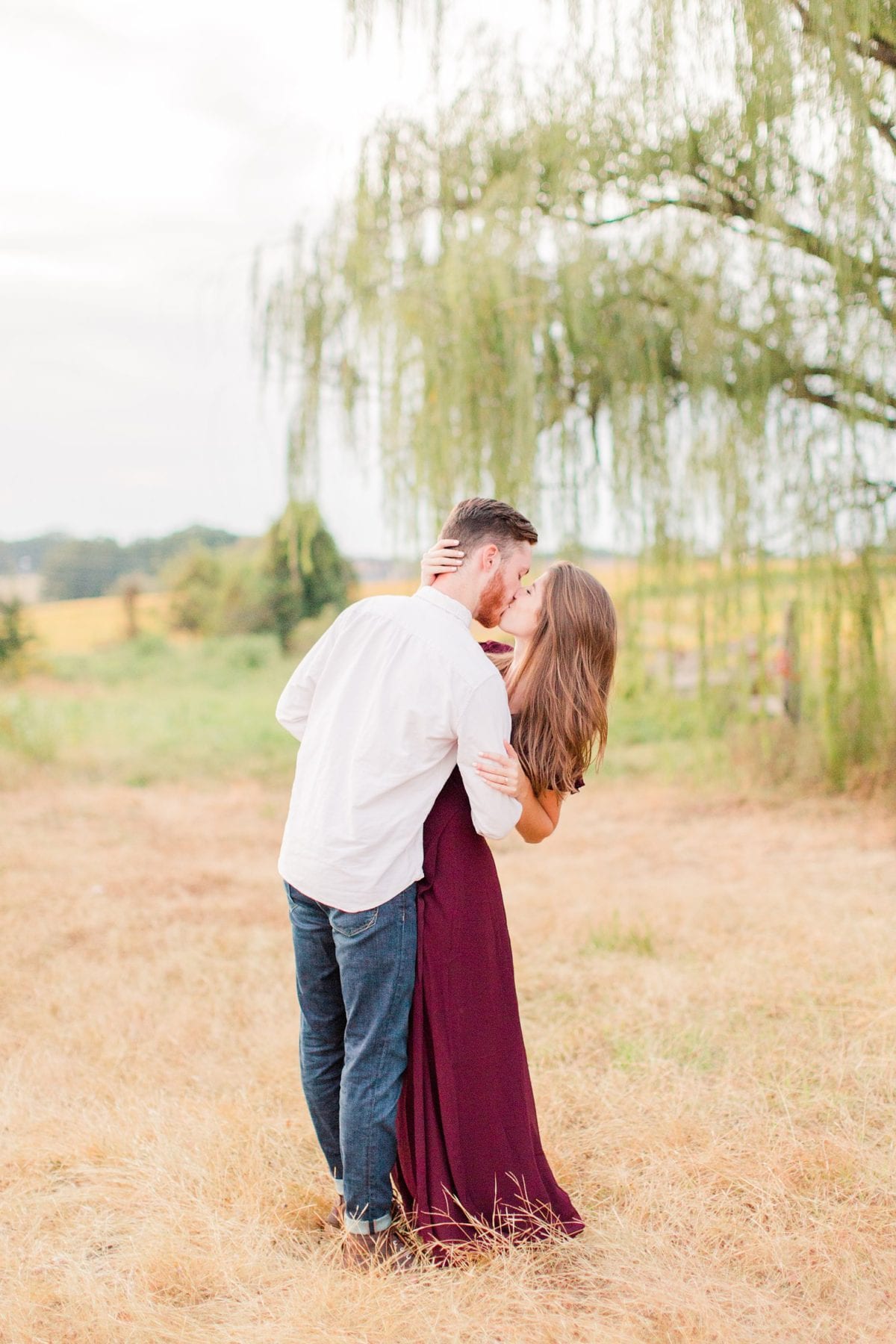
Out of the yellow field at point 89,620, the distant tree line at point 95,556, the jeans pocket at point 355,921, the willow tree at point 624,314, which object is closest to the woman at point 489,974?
the jeans pocket at point 355,921

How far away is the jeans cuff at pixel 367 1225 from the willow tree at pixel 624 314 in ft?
13.0

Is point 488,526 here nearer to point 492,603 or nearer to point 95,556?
point 492,603

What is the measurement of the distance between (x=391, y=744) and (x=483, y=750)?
169 millimetres

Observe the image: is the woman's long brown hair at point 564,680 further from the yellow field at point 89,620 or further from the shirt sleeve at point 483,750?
the yellow field at point 89,620

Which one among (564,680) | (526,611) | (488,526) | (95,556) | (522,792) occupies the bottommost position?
(522,792)

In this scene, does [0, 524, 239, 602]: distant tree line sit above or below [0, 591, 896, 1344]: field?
above

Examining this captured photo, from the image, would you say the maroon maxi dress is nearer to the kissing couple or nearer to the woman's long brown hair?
the kissing couple

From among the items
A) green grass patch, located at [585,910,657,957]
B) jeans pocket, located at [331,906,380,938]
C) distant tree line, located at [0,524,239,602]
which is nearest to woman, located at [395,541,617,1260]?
jeans pocket, located at [331,906,380,938]

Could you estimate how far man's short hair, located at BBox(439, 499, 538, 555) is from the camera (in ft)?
6.82

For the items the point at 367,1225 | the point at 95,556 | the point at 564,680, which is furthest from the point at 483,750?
the point at 95,556

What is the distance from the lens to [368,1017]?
80.2 inches

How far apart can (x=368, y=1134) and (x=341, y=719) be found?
0.78 meters

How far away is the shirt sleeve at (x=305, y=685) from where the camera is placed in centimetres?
208

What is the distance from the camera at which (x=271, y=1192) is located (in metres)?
2.47
